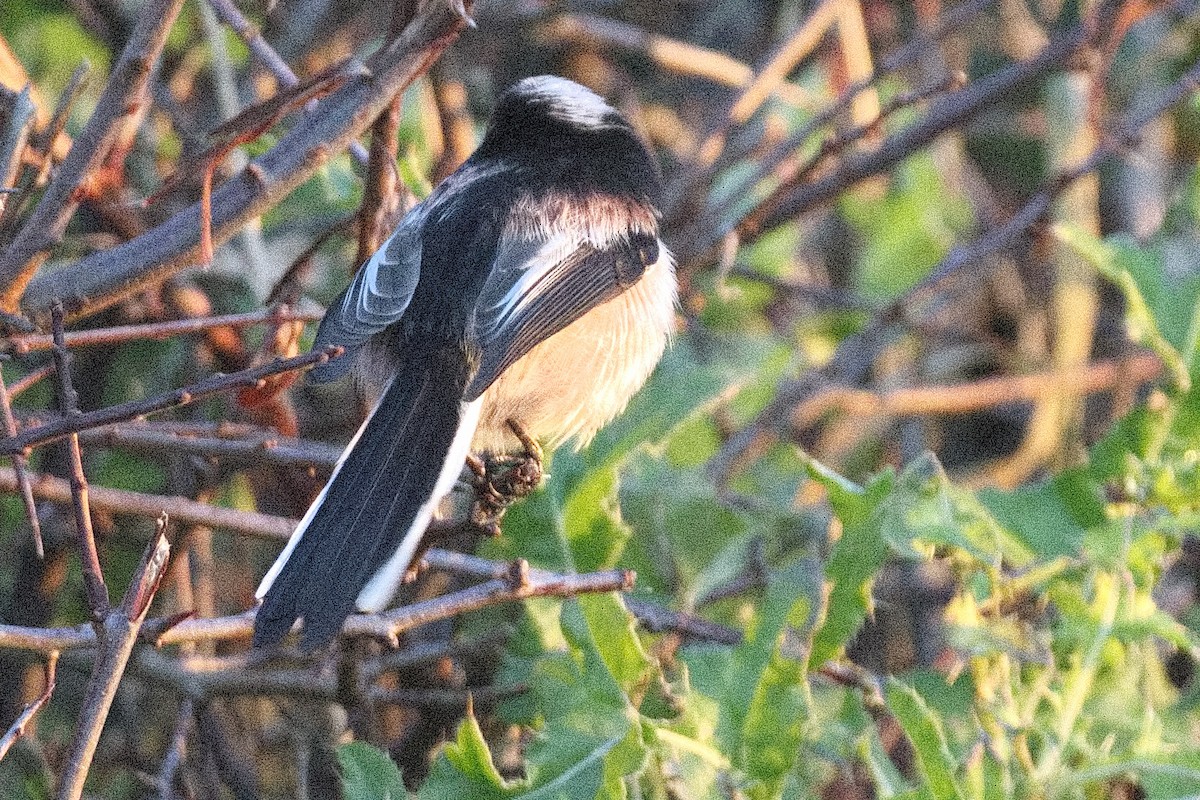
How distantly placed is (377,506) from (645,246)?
102cm

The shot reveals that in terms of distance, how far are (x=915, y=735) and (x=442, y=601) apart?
807 mm

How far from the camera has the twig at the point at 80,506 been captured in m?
1.94

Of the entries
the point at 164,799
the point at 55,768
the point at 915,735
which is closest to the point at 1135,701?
the point at 915,735

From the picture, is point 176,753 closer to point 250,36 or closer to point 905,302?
point 250,36

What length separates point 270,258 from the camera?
406 centimetres

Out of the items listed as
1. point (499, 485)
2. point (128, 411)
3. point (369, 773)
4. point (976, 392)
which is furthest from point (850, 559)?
point (976, 392)

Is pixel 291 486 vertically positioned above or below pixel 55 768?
above

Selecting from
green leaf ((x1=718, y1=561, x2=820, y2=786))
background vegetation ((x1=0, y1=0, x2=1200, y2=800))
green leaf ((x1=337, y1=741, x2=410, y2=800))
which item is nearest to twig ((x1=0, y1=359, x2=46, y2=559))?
background vegetation ((x1=0, y1=0, x2=1200, y2=800))

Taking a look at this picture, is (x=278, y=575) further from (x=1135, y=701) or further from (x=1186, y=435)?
(x=1186, y=435)

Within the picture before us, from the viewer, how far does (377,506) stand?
2.62 meters

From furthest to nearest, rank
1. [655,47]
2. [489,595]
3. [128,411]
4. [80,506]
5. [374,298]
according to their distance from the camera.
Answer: [655,47] < [374,298] < [489,595] < [128,411] < [80,506]

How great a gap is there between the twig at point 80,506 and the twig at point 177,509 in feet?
1.67

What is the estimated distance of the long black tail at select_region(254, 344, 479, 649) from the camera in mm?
2387

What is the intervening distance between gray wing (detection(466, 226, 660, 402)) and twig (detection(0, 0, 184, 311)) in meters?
0.78
